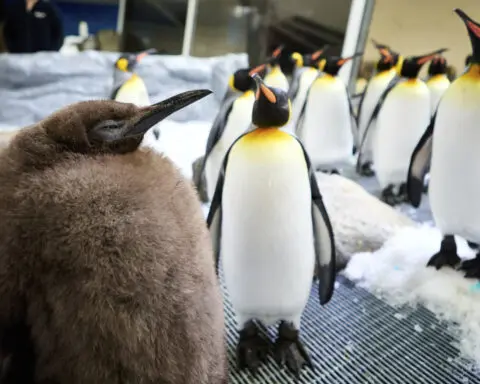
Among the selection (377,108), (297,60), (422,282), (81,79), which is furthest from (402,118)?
(81,79)

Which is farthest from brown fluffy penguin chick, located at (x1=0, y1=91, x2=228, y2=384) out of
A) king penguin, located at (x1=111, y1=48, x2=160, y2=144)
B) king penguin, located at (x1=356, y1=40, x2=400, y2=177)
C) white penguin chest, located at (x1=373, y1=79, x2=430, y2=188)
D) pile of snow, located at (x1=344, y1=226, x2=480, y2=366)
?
king penguin, located at (x1=356, y1=40, x2=400, y2=177)

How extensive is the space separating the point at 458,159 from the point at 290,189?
567 mm

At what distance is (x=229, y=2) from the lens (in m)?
3.32

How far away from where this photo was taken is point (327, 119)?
2.02 metres

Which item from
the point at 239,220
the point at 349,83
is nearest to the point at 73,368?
the point at 239,220

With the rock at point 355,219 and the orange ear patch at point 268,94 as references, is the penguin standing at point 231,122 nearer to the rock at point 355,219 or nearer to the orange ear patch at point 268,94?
the rock at point 355,219

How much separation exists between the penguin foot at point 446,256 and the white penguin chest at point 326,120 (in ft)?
2.60

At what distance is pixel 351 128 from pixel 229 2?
1.65m

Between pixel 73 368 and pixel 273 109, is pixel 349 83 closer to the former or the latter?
pixel 273 109

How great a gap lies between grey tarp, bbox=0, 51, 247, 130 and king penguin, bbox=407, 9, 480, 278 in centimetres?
153

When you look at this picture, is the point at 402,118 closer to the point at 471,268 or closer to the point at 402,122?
the point at 402,122

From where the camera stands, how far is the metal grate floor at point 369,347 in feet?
3.15

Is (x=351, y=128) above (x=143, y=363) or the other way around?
the other way around

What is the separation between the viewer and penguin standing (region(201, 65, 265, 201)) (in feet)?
4.83
